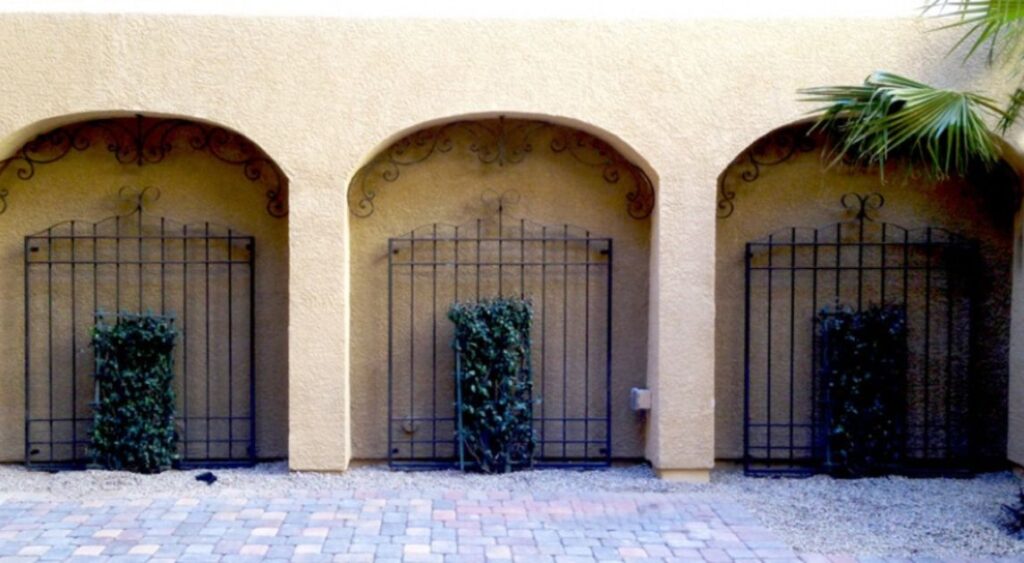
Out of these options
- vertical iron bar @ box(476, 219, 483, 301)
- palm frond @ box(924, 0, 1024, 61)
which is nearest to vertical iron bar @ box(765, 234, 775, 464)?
palm frond @ box(924, 0, 1024, 61)

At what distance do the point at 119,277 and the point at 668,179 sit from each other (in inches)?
171

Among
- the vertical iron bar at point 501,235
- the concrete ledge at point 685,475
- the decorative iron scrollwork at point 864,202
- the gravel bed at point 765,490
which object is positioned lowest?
the gravel bed at point 765,490

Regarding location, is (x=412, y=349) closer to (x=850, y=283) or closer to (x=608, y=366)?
(x=608, y=366)

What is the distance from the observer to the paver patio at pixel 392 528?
19.3ft

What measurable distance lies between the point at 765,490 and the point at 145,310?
16.3 feet

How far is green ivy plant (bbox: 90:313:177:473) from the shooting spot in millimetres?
7602

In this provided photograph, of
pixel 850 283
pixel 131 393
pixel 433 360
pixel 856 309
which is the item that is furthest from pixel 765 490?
pixel 131 393

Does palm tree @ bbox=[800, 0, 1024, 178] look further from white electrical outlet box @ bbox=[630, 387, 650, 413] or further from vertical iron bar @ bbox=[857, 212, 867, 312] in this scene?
white electrical outlet box @ bbox=[630, 387, 650, 413]

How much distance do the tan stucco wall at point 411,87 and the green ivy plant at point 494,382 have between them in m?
0.93

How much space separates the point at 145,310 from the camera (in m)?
7.99

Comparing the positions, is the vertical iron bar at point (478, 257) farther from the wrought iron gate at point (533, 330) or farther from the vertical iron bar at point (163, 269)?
the vertical iron bar at point (163, 269)

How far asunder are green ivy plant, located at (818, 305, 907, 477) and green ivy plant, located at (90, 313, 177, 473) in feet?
16.7

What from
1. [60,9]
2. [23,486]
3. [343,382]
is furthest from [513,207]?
[23,486]

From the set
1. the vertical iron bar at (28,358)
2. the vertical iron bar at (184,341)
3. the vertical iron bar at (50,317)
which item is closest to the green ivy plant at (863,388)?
the vertical iron bar at (184,341)
